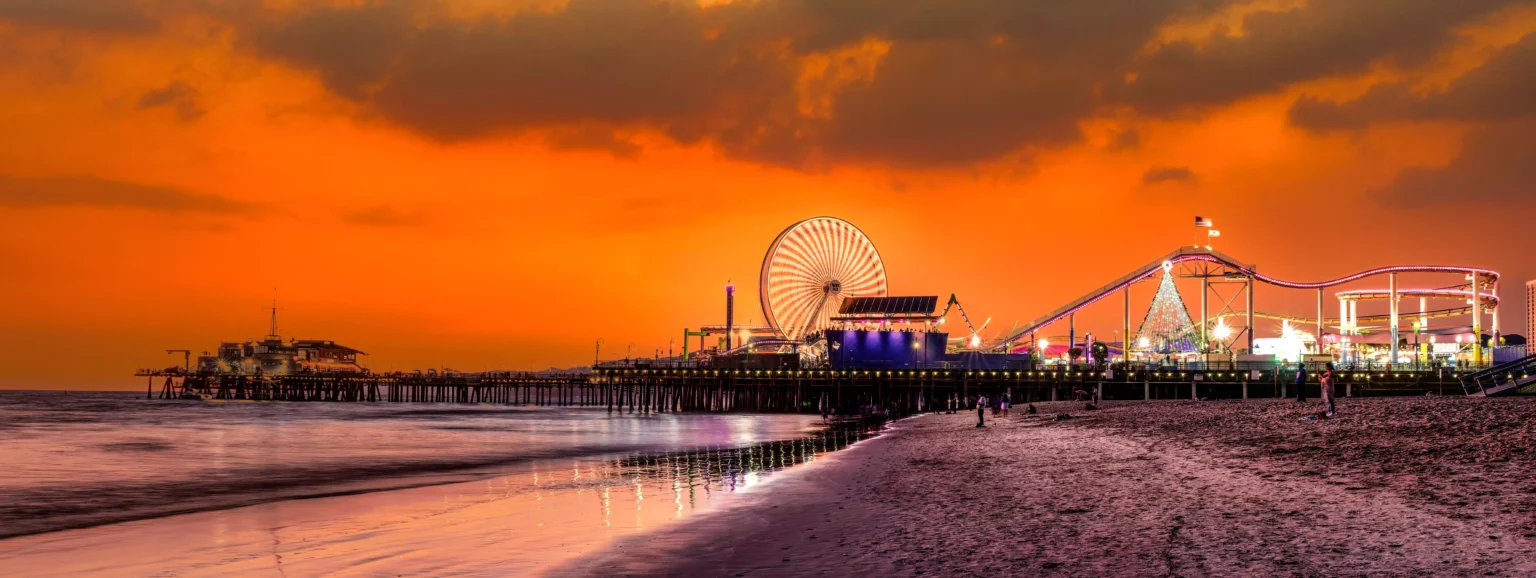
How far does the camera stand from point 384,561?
1416 centimetres

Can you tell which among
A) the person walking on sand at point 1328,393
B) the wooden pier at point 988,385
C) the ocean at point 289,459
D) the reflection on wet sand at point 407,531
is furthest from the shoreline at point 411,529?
the wooden pier at point 988,385

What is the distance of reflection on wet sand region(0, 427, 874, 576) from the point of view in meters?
14.3

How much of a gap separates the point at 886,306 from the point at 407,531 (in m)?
95.7

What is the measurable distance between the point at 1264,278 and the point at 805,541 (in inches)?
3952

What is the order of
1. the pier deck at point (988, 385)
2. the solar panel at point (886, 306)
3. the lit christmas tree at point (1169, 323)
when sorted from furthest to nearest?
the solar panel at point (886, 306) → the lit christmas tree at point (1169, 323) → the pier deck at point (988, 385)

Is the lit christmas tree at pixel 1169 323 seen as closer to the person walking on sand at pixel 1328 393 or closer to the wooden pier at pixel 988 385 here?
the wooden pier at pixel 988 385

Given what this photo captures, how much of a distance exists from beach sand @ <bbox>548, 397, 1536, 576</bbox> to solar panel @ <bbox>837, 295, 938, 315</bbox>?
8400cm

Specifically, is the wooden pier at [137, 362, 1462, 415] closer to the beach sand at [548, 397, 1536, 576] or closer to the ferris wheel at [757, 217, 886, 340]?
the ferris wheel at [757, 217, 886, 340]

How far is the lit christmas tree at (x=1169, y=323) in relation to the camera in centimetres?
8806

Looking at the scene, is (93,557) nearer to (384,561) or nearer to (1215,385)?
(384,561)

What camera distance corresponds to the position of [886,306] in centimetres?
11144

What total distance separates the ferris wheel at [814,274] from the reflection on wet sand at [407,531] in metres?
76.4

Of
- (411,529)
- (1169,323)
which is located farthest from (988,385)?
(411,529)

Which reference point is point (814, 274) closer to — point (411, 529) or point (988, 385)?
point (988, 385)
